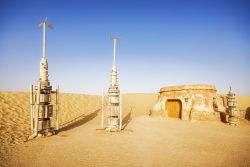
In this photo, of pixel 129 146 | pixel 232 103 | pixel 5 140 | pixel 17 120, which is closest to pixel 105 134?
pixel 129 146

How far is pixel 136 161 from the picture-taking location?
6.14 m

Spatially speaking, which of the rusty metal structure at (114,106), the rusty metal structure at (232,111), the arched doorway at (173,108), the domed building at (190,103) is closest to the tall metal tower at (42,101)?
the rusty metal structure at (114,106)

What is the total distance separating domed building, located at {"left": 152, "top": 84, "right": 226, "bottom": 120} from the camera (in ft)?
55.3

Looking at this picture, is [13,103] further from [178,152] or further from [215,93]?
[215,93]

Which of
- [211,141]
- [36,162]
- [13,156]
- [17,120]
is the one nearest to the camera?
[36,162]

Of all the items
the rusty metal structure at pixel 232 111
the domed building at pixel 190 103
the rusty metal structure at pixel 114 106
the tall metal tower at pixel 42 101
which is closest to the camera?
the tall metal tower at pixel 42 101

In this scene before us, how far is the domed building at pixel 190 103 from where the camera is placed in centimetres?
1686

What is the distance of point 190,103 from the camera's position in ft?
58.0

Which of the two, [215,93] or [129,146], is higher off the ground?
[215,93]

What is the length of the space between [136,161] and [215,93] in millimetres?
15706

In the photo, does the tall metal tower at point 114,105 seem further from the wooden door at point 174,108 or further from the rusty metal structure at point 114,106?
the wooden door at point 174,108

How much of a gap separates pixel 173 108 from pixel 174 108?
12 cm

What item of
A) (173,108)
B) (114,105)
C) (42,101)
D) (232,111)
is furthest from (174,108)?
(42,101)

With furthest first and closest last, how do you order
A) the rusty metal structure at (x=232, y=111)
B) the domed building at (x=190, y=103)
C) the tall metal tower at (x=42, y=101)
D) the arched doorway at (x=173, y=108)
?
the arched doorway at (x=173, y=108) < the domed building at (x=190, y=103) < the rusty metal structure at (x=232, y=111) < the tall metal tower at (x=42, y=101)
